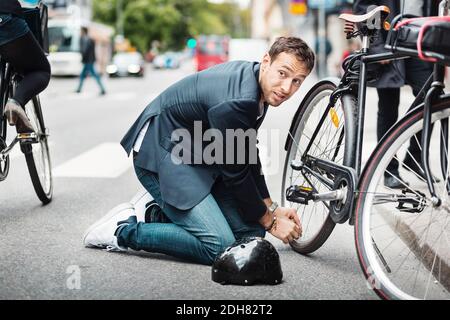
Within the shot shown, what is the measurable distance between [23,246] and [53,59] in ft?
101

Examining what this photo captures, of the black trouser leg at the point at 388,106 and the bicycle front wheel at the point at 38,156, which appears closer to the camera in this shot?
the bicycle front wheel at the point at 38,156

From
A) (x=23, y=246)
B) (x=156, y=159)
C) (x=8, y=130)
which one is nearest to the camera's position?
(x=156, y=159)

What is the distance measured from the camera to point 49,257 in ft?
13.6

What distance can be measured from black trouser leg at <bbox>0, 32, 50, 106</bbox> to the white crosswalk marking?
7.75 ft

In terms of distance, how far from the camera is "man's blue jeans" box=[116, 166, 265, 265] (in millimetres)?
3930

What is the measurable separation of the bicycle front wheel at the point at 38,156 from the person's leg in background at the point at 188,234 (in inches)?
57.6

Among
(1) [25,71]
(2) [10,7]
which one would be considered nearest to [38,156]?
(1) [25,71]

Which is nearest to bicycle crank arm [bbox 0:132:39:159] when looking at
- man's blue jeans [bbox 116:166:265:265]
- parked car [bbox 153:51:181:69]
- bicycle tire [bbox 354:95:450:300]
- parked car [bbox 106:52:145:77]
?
man's blue jeans [bbox 116:166:265:265]

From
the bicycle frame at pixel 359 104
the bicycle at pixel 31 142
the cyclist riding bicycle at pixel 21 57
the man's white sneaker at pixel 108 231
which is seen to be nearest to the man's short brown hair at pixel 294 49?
the bicycle frame at pixel 359 104

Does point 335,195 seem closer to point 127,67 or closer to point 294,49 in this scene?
point 294,49

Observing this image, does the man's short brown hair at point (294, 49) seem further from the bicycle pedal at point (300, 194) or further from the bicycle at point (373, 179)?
the bicycle pedal at point (300, 194)

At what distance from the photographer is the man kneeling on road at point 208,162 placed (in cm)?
370
